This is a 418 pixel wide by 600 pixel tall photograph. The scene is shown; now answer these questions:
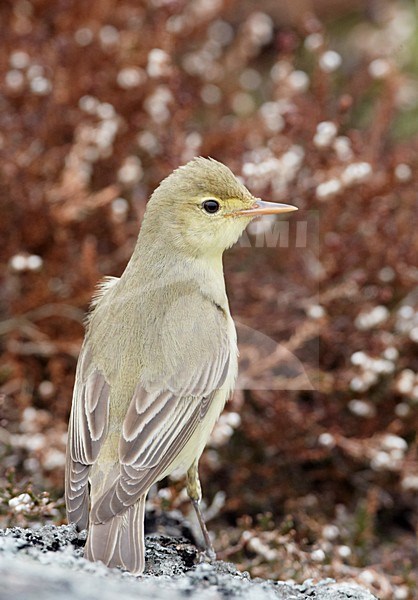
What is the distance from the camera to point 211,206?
4.26 m

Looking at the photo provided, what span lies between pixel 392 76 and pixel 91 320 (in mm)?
3069

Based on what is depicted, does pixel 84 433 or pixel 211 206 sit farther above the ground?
pixel 211 206

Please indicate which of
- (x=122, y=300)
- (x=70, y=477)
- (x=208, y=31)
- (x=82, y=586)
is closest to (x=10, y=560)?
(x=82, y=586)

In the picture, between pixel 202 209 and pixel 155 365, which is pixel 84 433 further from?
pixel 202 209

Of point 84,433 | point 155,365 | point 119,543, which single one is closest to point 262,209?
point 155,365

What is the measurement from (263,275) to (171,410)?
242 centimetres

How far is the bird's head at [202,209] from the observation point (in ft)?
13.9

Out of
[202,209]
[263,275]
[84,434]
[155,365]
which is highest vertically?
[202,209]

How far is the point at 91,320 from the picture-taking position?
4293 millimetres

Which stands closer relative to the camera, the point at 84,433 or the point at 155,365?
the point at 84,433

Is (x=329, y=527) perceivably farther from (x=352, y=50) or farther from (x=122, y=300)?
(x=352, y=50)

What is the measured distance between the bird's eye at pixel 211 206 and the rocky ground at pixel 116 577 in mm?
1458

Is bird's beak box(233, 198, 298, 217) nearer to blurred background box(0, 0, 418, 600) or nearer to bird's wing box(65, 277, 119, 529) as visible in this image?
bird's wing box(65, 277, 119, 529)

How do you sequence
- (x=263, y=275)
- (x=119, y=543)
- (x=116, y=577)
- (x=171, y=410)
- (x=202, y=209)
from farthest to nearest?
1. (x=263, y=275)
2. (x=202, y=209)
3. (x=171, y=410)
4. (x=119, y=543)
5. (x=116, y=577)
